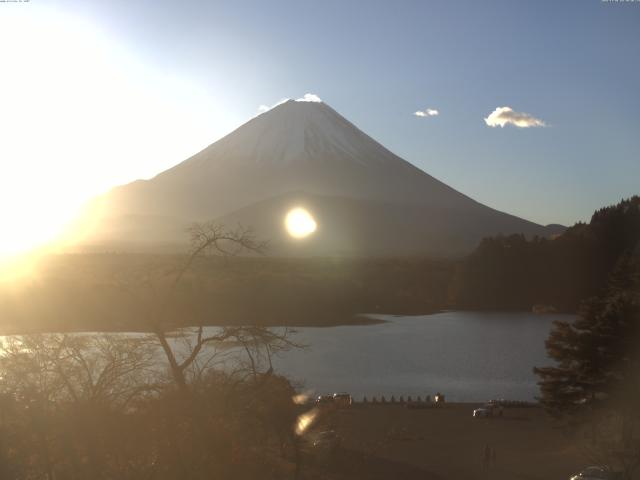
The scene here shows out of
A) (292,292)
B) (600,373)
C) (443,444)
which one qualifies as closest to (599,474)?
(600,373)

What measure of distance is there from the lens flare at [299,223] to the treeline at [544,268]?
4504 centimetres

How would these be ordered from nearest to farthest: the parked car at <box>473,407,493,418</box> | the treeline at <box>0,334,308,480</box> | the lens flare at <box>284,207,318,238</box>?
the treeline at <box>0,334,308,480</box>, the parked car at <box>473,407,493,418</box>, the lens flare at <box>284,207,318,238</box>

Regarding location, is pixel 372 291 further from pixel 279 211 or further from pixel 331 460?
pixel 279 211

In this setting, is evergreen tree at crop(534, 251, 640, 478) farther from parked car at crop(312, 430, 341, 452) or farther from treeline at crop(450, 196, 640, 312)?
treeline at crop(450, 196, 640, 312)

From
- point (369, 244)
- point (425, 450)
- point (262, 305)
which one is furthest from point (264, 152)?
point (425, 450)

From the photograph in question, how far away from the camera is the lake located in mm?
23578

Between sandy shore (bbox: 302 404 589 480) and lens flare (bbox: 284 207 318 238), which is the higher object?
lens flare (bbox: 284 207 318 238)

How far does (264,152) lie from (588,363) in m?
105

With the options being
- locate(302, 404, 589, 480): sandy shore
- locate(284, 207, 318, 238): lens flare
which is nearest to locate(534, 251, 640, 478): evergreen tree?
locate(302, 404, 589, 480): sandy shore

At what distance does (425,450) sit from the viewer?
560 inches

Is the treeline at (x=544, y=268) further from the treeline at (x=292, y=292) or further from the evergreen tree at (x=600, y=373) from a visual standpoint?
the evergreen tree at (x=600, y=373)

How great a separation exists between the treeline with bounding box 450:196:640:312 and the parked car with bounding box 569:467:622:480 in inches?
1810

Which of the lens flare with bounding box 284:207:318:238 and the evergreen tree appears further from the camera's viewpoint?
the lens flare with bounding box 284:207:318:238

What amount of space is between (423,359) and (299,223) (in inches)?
3019
